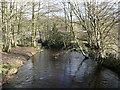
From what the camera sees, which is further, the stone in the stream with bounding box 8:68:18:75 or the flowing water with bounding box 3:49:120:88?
the stone in the stream with bounding box 8:68:18:75

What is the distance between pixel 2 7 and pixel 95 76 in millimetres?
18124

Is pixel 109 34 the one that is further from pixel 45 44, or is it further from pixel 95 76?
pixel 45 44

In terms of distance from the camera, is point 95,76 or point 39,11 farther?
point 39,11

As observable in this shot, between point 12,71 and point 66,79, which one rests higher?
point 12,71

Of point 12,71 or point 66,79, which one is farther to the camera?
point 12,71

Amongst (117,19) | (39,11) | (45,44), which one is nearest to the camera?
(117,19)

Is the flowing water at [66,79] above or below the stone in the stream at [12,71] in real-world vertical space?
below

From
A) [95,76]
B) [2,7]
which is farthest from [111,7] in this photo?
[2,7]

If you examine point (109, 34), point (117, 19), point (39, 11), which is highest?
point (39, 11)

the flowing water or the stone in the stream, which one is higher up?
the stone in the stream

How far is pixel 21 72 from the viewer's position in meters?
15.4

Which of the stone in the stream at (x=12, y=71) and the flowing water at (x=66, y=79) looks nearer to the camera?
the flowing water at (x=66, y=79)

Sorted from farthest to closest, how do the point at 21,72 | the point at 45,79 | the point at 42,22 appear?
the point at 42,22 → the point at 21,72 → the point at 45,79

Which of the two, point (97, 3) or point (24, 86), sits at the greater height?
point (97, 3)
